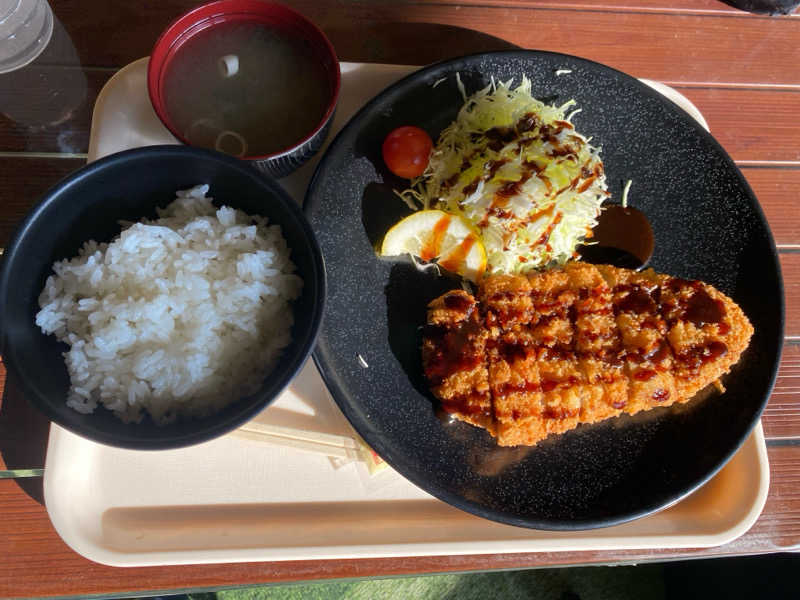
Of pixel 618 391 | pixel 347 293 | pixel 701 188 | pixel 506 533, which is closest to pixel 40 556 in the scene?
pixel 347 293

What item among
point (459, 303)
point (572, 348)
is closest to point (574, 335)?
point (572, 348)

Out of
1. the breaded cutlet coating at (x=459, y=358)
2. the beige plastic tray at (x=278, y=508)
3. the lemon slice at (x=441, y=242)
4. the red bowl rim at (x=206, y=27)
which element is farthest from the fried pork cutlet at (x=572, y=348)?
the red bowl rim at (x=206, y=27)

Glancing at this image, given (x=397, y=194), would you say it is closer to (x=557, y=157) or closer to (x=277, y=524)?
(x=557, y=157)

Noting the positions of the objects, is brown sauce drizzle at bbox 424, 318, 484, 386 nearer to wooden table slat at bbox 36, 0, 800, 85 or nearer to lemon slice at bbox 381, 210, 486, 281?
lemon slice at bbox 381, 210, 486, 281

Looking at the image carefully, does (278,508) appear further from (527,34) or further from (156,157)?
(527,34)

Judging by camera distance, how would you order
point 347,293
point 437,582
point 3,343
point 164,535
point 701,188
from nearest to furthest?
1. point 3,343
2. point 164,535
3. point 347,293
4. point 701,188
5. point 437,582

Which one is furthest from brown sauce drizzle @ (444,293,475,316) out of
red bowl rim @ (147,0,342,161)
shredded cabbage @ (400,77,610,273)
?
red bowl rim @ (147,0,342,161)
